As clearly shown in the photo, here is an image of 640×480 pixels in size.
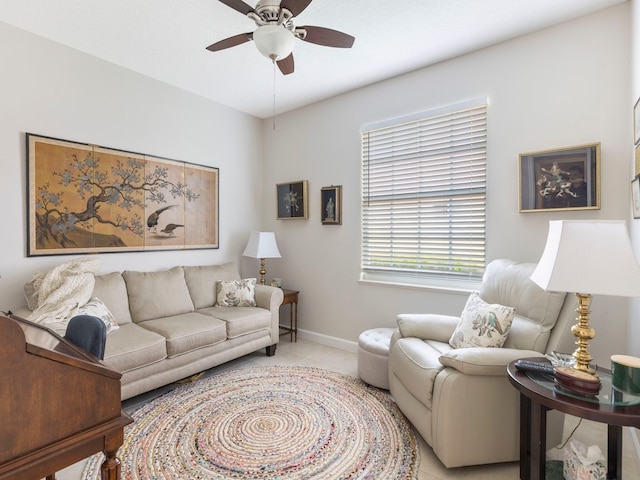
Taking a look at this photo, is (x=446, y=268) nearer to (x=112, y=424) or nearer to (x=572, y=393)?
(x=572, y=393)

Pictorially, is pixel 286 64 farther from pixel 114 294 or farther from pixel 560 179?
pixel 114 294

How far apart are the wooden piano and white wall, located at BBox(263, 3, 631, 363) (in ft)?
8.75

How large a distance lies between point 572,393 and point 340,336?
253cm

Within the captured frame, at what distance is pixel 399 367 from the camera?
2217 mm

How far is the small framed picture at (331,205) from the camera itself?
3695 mm

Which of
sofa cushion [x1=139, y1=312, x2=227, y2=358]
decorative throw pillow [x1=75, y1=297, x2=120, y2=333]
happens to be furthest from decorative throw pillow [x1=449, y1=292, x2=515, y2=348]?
decorative throw pillow [x1=75, y1=297, x2=120, y2=333]

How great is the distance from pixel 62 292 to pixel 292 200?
247 centimetres

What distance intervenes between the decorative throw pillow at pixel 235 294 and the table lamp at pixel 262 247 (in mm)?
420

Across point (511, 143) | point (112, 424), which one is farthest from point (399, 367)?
point (511, 143)

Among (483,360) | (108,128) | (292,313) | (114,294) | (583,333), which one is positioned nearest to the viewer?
(583,333)

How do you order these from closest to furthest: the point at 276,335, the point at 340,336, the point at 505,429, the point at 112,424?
1. the point at 112,424
2. the point at 505,429
3. the point at 276,335
4. the point at 340,336

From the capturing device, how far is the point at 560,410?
4.35ft

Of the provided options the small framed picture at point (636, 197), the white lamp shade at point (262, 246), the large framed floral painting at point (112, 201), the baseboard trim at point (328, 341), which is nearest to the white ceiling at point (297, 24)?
the large framed floral painting at point (112, 201)

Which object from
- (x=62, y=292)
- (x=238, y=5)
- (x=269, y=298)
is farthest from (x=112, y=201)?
(x=238, y=5)
